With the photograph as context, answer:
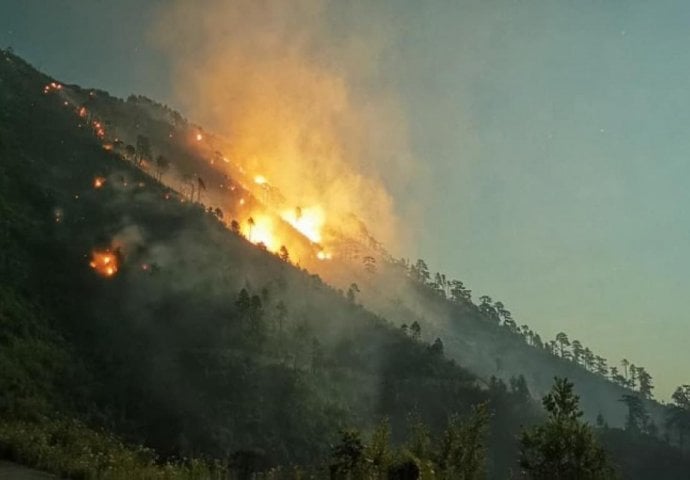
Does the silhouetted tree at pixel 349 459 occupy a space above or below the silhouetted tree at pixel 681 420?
below

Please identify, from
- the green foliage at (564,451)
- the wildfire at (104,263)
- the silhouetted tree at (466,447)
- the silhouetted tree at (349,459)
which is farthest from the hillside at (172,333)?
the green foliage at (564,451)

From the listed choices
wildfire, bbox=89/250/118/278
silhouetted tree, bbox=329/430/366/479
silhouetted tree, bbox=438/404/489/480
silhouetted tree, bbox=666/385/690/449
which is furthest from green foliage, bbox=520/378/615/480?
silhouetted tree, bbox=666/385/690/449

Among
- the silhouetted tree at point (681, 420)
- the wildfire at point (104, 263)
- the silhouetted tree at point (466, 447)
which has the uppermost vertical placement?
the silhouetted tree at point (681, 420)

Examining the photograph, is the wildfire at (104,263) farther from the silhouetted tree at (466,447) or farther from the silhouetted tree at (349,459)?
the silhouetted tree at (349,459)

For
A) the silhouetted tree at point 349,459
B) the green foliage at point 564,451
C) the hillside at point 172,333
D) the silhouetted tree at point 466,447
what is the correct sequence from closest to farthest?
the silhouetted tree at point 349,459, the green foliage at point 564,451, the silhouetted tree at point 466,447, the hillside at point 172,333

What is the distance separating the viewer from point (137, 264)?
144875 mm

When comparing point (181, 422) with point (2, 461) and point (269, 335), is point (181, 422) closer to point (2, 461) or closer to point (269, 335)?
point (269, 335)

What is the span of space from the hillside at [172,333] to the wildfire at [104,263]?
31cm

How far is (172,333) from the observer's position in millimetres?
128875

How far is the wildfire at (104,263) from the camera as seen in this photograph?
134 m

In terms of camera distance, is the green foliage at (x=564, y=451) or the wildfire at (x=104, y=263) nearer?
the green foliage at (x=564, y=451)

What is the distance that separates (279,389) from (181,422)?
2403cm

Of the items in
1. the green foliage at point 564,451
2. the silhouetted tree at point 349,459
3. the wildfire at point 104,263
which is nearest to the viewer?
the silhouetted tree at point 349,459

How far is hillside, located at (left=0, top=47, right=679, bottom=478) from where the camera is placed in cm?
9888
